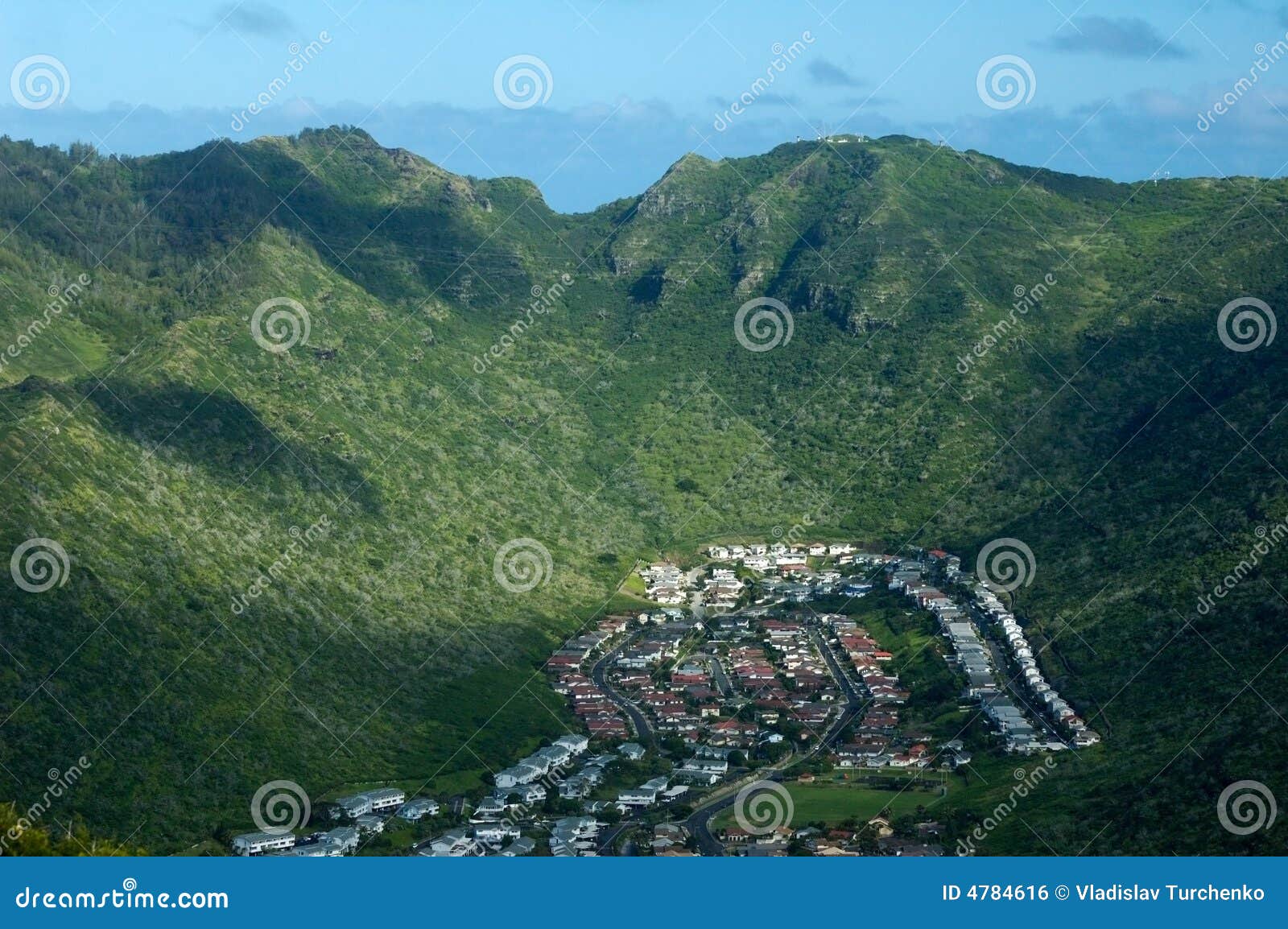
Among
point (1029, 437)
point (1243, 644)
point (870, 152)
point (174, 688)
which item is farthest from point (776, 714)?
point (870, 152)

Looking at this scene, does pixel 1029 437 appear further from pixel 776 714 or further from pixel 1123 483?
pixel 776 714
